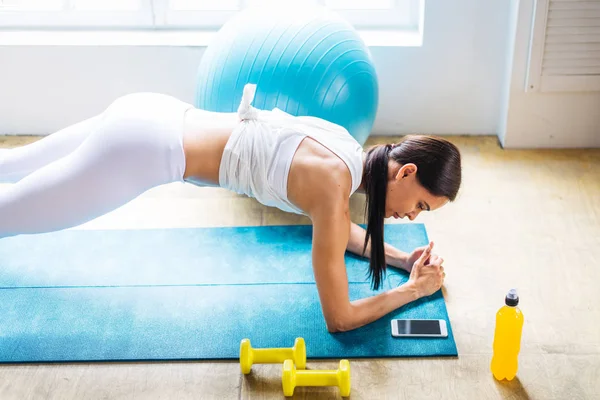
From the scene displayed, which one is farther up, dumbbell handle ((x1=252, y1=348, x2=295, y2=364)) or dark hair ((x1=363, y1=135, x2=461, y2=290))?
dark hair ((x1=363, y1=135, x2=461, y2=290))

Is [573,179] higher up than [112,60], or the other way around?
[112,60]

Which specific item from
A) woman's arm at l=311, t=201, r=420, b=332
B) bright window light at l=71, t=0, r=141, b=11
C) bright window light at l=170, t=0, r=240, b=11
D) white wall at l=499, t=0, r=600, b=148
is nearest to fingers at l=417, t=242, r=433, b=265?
woman's arm at l=311, t=201, r=420, b=332

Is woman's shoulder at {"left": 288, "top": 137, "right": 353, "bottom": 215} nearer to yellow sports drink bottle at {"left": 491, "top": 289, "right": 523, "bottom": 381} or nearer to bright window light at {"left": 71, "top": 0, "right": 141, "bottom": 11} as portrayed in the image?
yellow sports drink bottle at {"left": 491, "top": 289, "right": 523, "bottom": 381}

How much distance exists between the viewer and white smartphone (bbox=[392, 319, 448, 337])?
2.25 meters

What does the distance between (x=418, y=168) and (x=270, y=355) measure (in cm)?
70

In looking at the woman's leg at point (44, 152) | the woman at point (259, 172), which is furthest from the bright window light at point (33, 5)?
the woman at point (259, 172)

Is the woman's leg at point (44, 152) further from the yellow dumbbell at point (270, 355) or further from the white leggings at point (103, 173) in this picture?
the yellow dumbbell at point (270, 355)

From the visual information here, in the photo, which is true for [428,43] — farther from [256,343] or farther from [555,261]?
[256,343]

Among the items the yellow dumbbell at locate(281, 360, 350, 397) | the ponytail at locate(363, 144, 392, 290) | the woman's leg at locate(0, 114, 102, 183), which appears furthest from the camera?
the woman's leg at locate(0, 114, 102, 183)

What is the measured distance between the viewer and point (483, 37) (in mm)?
3445

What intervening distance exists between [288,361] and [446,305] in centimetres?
67

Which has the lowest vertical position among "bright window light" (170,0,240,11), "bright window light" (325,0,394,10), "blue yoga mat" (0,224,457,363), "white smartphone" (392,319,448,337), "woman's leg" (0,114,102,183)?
"white smartphone" (392,319,448,337)

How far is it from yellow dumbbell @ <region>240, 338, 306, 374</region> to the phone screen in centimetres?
35

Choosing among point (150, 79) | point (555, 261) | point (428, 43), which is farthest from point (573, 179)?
point (150, 79)
